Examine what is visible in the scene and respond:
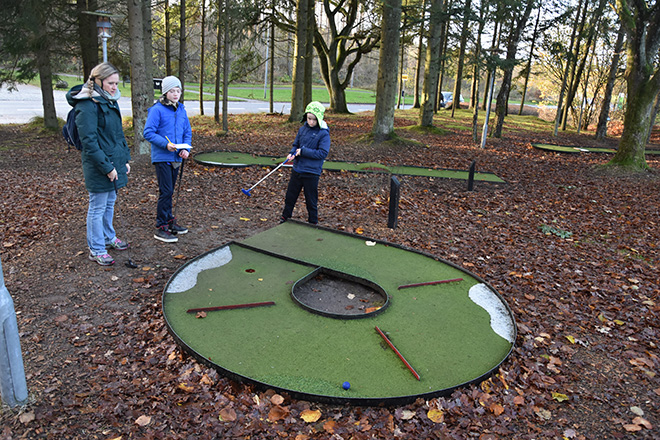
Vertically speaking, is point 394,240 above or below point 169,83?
below

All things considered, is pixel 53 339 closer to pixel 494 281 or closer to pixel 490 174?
pixel 494 281

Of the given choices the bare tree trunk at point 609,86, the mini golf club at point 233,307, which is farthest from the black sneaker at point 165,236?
the bare tree trunk at point 609,86

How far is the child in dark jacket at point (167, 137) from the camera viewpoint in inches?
182

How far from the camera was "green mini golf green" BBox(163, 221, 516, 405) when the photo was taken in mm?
2861

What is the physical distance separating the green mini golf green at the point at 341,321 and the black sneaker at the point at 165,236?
706 mm

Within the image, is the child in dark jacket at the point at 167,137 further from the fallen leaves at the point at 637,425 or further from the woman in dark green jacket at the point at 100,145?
the fallen leaves at the point at 637,425

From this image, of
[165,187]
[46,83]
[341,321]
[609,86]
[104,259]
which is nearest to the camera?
[341,321]

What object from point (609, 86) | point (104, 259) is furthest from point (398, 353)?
point (609, 86)

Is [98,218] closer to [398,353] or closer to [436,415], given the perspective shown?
[398,353]

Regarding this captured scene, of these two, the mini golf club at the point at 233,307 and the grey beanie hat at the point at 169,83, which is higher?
the grey beanie hat at the point at 169,83

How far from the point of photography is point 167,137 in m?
A: 4.73

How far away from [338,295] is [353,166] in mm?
5398

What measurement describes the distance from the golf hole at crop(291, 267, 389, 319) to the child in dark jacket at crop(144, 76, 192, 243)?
1771 mm

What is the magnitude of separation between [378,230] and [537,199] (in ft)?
11.5
